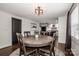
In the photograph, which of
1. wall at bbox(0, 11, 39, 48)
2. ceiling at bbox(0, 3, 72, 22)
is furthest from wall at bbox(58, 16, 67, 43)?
wall at bbox(0, 11, 39, 48)

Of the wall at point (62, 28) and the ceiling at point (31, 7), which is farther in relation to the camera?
the wall at point (62, 28)

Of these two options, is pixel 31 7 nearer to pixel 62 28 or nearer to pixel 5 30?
pixel 5 30

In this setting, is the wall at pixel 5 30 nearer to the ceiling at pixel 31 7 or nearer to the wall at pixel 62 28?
the ceiling at pixel 31 7

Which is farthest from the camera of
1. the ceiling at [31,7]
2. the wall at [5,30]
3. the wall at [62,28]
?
the wall at [62,28]

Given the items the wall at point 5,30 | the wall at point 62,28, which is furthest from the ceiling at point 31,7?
the wall at point 62,28

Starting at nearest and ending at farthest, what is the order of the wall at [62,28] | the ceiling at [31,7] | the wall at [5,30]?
the ceiling at [31,7], the wall at [5,30], the wall at [62,28]

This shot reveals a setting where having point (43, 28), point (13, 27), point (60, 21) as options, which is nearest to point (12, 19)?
point (13, 27)

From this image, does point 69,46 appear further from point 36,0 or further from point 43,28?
point 43,28

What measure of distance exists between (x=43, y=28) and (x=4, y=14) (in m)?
8.55

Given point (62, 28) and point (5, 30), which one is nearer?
point (5, 30)

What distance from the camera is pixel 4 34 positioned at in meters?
4.17

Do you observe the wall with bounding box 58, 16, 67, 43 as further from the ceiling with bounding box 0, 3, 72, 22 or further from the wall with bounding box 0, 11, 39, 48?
the wall with bounding box 0, 11, 39, 48

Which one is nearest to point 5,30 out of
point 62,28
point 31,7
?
point 31,7

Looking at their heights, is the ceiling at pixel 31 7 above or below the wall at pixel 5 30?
above
